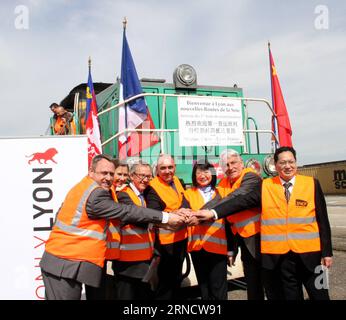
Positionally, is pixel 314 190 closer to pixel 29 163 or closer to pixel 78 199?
pixel 78 199

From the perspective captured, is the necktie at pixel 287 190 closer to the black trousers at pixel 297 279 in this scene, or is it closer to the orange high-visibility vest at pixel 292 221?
the orange high-visibility vest at pixel 292 221

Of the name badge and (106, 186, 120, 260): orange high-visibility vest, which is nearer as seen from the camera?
the name badge

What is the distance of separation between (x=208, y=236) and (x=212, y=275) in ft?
1.13

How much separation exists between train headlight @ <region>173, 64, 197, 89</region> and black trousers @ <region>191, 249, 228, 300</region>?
4.09 meters

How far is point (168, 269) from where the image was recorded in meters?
3.40

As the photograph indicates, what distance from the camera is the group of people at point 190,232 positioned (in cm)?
263

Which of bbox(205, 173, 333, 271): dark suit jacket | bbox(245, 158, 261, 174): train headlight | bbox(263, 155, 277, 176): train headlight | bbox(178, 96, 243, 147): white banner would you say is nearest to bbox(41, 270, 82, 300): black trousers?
bbox(205, 173, 333, 271): dark suit jacket

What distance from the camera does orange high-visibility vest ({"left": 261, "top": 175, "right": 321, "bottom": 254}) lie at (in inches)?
109

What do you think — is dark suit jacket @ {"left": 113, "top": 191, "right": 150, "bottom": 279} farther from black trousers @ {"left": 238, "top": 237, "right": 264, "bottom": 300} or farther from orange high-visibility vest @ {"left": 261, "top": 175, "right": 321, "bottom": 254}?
orange high-visibility vest @ {"left": 261, "top": 175, "right": 321, "bottom": 254}

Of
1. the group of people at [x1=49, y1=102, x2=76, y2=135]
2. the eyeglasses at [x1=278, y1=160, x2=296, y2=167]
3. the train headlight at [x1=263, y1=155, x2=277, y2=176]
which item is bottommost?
the eyeglasses at [x1=278, y1=160, x2=296, y2=167]

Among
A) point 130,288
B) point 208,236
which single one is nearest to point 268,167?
point 208,236

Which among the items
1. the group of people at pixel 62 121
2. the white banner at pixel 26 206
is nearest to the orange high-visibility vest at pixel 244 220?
the white banner at pixel 26 206

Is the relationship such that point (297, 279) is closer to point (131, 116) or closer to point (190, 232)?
point (190, 232)

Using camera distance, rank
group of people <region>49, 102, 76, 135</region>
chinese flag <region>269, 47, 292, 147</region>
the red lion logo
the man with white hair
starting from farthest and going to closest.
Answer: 1. group of people <region>49, 102, 76, 135</region>
2. chinese flag <region>269, 47, 292, 147</region>
3. the red lion logo
4. the man with white hair
